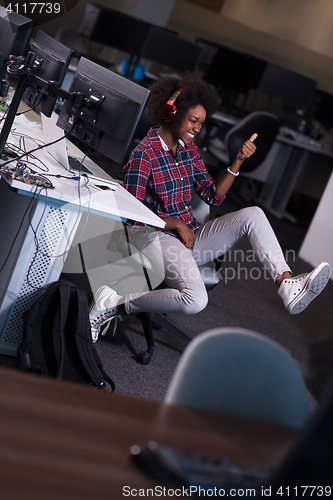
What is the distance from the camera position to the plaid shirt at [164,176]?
7.08ft

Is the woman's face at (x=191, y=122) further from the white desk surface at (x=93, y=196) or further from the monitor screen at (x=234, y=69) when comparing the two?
the monitor screen at (x=234, y=69)

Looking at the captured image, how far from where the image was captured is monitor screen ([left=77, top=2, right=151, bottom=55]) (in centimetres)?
573

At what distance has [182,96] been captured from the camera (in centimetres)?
224

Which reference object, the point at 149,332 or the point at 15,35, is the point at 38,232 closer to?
the point at 149,332

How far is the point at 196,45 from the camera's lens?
5.66 metres

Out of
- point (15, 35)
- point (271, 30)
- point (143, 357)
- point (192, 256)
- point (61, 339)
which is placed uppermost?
point (271, 30)

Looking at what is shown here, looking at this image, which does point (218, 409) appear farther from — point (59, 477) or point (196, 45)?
point (196, 45)

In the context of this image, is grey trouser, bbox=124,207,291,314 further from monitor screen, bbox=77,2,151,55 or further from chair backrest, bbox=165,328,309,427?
monitor screen, bbox=77,2,151,55

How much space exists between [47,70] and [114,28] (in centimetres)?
417

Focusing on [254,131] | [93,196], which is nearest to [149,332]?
[93,196]

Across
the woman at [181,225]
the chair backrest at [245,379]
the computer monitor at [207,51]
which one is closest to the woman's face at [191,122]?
the woman at [181,225]

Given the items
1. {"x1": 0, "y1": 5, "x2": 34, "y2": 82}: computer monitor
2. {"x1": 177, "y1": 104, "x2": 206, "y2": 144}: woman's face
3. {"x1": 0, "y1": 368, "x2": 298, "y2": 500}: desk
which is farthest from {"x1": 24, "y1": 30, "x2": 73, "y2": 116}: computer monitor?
{"x1": 0, "y1": 368, "x2": 298, "y2": 500}: desk

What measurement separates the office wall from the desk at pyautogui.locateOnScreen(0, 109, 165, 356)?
21.4 feet

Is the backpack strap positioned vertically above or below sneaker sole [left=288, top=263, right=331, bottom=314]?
below
